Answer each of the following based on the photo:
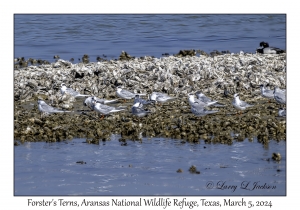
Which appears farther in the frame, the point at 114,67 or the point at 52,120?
the point at 114,67

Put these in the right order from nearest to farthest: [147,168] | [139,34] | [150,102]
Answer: [147,168] < [150,102] < [139,34]

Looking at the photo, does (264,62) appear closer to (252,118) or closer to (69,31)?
(252,118)

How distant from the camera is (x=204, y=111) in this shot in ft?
46.7

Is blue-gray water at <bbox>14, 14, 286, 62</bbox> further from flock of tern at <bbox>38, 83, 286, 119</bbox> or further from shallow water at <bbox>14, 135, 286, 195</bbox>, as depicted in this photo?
shallow water at <bbox>14, 135, 286, 195</bbox>

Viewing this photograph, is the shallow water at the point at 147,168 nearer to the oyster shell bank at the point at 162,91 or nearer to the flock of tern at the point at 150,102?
the oyster shell bank at the point at 162,91

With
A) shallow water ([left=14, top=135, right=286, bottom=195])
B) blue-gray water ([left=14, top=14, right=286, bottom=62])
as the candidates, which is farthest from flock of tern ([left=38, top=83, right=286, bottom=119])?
blue-gray water ([left=14, top=14, right=286, bottom=62])

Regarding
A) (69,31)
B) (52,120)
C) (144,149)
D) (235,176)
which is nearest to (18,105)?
(52,120)

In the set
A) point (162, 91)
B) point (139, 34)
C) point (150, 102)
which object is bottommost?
point (150, 102)

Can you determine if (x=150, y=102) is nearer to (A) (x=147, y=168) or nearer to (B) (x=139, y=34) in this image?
(A) (x=147, y=168)

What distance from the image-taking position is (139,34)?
98.4 feet

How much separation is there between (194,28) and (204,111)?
18055 millimetres

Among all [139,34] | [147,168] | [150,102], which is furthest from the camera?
[139,34]

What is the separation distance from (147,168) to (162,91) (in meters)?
5.95

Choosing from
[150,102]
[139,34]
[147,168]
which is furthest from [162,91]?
[139,34]
